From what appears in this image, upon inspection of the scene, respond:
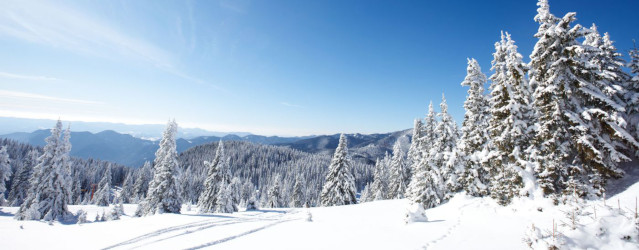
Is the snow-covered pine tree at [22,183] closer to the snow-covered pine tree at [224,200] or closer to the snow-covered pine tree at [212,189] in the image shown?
the snow-covered pine tree at [212,189]

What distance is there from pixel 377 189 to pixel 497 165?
35419 mm

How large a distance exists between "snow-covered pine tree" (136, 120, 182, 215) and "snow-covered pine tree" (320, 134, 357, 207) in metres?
19.1

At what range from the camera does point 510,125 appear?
57.3 ft

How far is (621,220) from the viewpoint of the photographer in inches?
308

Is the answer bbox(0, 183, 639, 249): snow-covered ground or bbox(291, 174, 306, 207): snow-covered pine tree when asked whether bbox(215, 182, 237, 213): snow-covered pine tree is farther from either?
bbox(291, 174, 306, 207): snow-covered pine tree

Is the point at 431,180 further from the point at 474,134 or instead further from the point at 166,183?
the point at 166,183

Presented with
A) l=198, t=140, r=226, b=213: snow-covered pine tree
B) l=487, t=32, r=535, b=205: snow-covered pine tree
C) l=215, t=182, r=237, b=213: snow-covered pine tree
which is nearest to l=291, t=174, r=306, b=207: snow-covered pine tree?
l=198, t=140, r=226, b=213: snow-covered pine tree

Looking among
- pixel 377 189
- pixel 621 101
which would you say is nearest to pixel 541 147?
pixel 621 101

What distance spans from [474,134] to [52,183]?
139 ft

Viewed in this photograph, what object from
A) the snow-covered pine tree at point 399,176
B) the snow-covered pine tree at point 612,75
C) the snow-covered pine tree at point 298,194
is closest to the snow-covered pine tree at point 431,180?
the snow-covered pine tree at point 612,75

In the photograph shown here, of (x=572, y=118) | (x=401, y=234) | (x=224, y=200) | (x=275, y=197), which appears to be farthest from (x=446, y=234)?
(x=275, y=197)

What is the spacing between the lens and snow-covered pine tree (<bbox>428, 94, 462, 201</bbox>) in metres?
23.3

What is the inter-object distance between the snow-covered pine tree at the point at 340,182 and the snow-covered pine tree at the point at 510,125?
19.7m

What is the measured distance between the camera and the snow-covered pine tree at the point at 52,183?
26.5 metres
